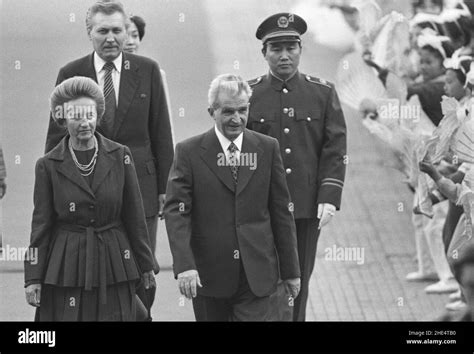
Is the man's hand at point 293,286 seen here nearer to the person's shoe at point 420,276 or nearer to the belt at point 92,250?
the belt at point 92,250

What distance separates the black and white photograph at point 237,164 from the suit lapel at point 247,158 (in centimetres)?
1

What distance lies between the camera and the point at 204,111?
8227 mm

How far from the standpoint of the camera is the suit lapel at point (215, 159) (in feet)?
23.1

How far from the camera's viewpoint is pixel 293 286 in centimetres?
708

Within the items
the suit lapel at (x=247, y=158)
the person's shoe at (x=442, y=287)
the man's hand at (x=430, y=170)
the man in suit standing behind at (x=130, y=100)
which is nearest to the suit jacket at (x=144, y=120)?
the man in suit standing behind at (x=130, y=100)

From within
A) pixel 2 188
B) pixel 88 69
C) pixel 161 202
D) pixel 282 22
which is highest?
pixel 282 22

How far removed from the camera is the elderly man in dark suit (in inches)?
275

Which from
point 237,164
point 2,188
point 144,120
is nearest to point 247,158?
point 237,164

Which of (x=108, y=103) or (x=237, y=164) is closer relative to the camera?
(x=237, y=164)

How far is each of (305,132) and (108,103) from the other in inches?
40.0

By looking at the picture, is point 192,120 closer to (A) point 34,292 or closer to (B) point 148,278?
(B) point 148,278

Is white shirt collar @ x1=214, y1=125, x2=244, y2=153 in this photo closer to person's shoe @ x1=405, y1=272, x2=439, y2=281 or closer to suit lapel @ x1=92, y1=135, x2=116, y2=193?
suit lapel @ x1=92, y1=135, x2=116, y2=193

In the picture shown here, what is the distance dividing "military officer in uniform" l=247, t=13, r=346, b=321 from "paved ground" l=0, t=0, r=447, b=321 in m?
0.37
